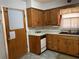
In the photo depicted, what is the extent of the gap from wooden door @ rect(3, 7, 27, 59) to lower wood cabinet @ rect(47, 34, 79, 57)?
131cm

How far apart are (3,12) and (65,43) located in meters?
2.78

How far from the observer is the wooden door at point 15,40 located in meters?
2.72

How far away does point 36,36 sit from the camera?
344 cm

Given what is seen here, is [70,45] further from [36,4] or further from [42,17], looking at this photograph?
[36,4]

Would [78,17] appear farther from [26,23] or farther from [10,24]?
[10,24]

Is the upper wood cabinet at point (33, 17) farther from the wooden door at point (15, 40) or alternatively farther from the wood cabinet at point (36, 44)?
the wood cabinet at point (36, 44)

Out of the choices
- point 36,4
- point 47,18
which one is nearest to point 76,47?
point 47,18

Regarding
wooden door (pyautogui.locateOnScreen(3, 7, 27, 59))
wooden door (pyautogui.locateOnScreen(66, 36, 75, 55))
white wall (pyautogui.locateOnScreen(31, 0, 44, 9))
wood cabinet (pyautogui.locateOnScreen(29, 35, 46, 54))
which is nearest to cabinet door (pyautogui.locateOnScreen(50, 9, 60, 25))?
white wall (pyautogui.locateOnScreen(31, 0, 44, 9))

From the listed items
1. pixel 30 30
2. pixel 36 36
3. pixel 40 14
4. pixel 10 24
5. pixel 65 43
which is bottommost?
pixel 65 43

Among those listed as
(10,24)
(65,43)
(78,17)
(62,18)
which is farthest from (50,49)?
(10,24)

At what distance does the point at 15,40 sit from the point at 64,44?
212 centimetres

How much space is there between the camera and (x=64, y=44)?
3436 mm

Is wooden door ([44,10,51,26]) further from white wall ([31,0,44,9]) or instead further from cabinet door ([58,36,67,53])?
cabinet door ([58,36,67,53])

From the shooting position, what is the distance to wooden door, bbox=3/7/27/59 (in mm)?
2721
